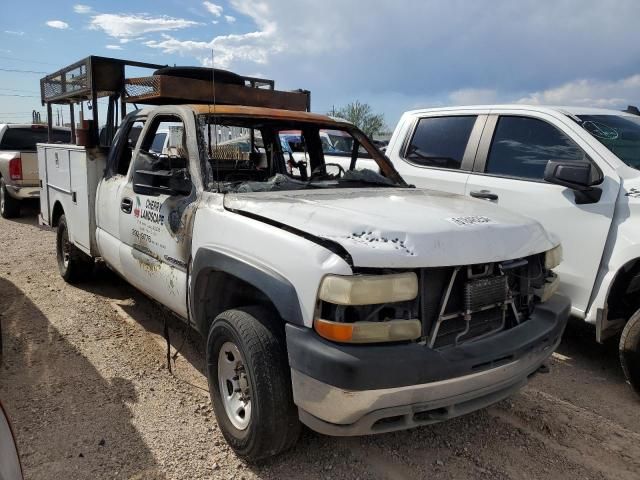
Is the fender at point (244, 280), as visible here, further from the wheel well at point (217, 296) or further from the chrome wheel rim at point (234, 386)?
the chrome wheel rim at point (234, 386)

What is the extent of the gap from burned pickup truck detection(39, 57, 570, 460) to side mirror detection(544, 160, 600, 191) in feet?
3.19

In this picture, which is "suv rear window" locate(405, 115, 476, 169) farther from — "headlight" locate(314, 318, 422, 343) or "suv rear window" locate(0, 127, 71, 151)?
"suv rear window" locate(0, 127, 71, 151)

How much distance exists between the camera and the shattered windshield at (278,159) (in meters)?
3.40

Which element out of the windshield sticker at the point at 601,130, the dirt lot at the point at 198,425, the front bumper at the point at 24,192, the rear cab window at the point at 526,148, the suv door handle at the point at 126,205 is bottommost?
the dirt lot at the point at 198,425

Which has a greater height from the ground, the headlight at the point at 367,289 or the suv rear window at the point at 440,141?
the suv rear window at the point at 440,141

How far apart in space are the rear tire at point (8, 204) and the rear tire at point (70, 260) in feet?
17.9

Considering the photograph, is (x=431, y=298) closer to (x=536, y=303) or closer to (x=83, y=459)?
(x=536, y=303)

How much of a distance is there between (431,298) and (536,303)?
2.86 feet

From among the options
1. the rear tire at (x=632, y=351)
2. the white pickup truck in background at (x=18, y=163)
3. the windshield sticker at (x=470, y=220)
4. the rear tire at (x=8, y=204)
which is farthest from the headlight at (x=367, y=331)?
the rear tire at (x=8, y=204)

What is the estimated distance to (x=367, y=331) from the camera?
218cm

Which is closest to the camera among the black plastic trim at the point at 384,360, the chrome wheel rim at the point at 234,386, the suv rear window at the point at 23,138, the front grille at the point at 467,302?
the black plastic trim at the point at 384,360

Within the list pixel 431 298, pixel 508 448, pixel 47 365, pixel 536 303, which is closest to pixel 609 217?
pixel 536 303

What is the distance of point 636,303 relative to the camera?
3.85 m

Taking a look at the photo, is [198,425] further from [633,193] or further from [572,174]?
[633,193]
